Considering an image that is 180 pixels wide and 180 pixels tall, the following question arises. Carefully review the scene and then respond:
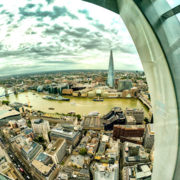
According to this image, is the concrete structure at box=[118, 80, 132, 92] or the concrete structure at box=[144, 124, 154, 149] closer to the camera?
the concrete structure at box=[144, 124, 154, 149]

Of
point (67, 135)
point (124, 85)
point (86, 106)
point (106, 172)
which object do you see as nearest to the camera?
point (106, 172)

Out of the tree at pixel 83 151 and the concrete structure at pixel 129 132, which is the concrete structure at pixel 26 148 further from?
the concrete structure at pixel 129 132

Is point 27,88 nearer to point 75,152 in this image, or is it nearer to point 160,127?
point 75,152

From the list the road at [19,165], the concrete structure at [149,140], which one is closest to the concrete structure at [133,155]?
the concrete structure at [149,140]

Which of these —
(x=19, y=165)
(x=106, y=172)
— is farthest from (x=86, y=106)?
(x=106, y=172)

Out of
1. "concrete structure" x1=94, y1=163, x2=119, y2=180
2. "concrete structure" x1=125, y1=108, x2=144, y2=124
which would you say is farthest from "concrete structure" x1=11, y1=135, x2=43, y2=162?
Result: "concrete structure" x1=125, y1=108, x2=144, y2=124

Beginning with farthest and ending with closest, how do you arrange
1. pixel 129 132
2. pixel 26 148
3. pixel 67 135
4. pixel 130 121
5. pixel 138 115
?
pixel 138 115 < pixel 130 121 < pixel 129 132 < pixel 67 135 < pixel 26 148

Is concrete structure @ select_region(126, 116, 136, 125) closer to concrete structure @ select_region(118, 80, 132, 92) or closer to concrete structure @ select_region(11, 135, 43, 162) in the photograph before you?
concrete structure @ select_region(11, 135, 43, 162)

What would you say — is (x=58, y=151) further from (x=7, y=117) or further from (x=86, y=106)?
(x=86, y=106)

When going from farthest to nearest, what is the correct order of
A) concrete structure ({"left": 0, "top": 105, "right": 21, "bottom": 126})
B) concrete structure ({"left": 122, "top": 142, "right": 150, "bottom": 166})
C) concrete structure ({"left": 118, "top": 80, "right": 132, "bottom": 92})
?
concrete structure ({"left": 118, "top": 80, "right": 132, "bottom": 92})
concrete structure ({"left": 0, "top": 105, "right": 21, "bottom": 126})
concrete structure ({"left": 122, "top": 142, "right": 150, "bottom": 166})
